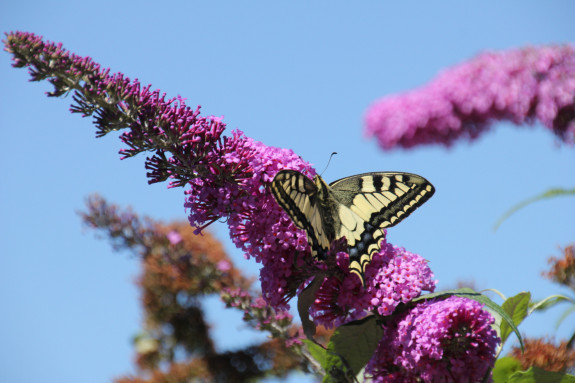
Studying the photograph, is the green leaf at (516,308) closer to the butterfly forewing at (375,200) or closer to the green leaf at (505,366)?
the green leaf at (505,366)

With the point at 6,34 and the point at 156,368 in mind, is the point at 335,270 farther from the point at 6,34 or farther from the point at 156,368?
the point at 156,368

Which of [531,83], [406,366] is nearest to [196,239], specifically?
[531,83]

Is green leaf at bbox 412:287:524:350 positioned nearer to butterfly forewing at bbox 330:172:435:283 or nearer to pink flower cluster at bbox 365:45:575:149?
butterfly forewing at bbox 330:172:435:283

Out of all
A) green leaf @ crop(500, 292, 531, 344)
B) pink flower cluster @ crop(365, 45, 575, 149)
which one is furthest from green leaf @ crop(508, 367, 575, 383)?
pink flower cluster @ crop(365, 45, 575, 149)

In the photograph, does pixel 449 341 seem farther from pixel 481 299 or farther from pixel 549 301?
pixel 549 301

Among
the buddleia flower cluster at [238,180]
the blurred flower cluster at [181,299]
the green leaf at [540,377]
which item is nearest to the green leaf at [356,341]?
the buddleia flower cluster at [238,180]

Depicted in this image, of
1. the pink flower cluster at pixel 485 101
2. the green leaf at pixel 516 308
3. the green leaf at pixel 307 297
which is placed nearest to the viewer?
the green leaf at pixel 307 297

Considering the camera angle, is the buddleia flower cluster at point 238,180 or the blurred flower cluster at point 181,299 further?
the blurred flower cluster at point 181,299
